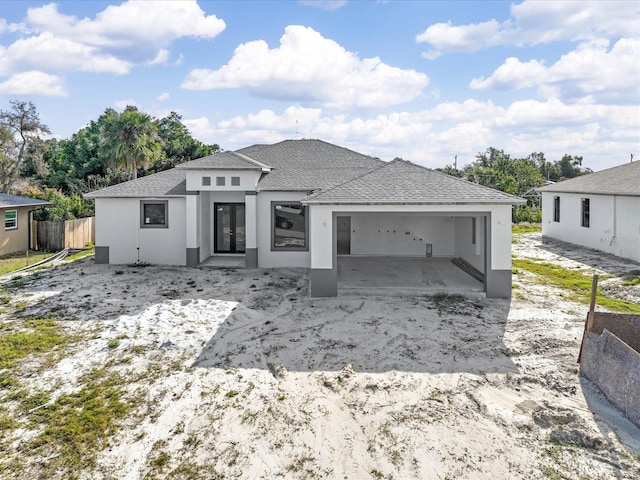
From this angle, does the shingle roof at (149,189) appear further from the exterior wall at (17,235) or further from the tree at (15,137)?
the tree at (15,137)

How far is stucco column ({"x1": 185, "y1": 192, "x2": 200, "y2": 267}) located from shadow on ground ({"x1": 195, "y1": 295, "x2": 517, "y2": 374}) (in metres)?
6.19

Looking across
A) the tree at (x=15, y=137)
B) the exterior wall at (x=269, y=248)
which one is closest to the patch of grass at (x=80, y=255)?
the exterior wall at (x=269, y=248)

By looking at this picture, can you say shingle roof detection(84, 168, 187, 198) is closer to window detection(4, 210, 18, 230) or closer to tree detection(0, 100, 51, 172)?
window detection(4, 210, 18, 230)

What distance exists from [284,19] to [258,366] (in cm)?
1382

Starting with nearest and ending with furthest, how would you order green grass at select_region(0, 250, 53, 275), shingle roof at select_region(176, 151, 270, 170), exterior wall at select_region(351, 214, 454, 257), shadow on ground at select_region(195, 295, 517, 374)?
shadow on ground at select_region(195, 295, 517, 374) < shingle roof at select_region(176, 151, 270, 170) < green grass at select_region(0, 250, 53, 275) < exterior wall at select_region(351, 214, 454, 257)

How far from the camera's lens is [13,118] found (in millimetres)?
30516

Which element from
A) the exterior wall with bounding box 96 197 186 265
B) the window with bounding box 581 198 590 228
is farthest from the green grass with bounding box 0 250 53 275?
the window with bounding box 581 198 590 228

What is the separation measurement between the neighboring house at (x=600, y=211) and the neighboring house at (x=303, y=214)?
7.37 metres

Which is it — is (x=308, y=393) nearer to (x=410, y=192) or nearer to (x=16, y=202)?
(x=410, y=192)

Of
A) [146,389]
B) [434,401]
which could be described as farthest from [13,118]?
[434,401]

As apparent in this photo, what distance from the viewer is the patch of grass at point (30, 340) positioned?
26.0 ft

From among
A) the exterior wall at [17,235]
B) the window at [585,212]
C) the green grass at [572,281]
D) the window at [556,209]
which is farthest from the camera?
the window at [556,209]

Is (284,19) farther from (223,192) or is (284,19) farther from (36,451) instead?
(36,451)

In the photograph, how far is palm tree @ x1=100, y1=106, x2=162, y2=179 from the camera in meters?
25.4
